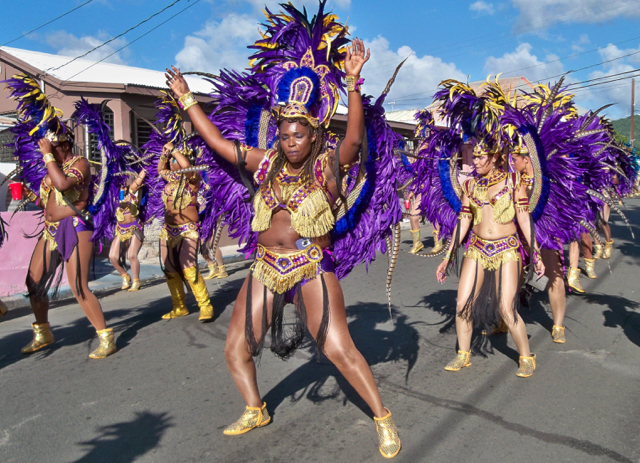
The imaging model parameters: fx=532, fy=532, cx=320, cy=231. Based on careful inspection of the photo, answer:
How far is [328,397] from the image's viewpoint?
403 cm

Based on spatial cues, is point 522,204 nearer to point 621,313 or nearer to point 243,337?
point 243,337

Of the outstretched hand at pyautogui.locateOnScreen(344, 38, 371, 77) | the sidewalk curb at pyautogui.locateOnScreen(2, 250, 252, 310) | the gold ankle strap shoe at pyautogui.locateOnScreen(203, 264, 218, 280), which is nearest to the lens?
the outstretched hand at pyautogui.locateOnScreen(344, 38, 371, 77)

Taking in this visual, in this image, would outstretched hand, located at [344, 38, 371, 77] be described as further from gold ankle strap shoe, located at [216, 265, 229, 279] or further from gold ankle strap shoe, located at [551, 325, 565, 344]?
gold ankle strap shoe, located at [216, 265, 229, 279]

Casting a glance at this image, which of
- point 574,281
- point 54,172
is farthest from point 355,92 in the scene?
point 574,281

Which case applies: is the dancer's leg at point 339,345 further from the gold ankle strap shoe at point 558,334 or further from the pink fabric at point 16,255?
the pink fabric at point 16,255

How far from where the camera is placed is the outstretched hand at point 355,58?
287 cm

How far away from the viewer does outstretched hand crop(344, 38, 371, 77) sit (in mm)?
2867

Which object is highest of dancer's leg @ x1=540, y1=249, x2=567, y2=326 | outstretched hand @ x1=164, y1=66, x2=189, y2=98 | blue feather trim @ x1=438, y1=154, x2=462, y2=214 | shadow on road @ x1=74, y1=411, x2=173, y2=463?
outstretched hand @ x1=164, y1=66, x2=189, y2=98

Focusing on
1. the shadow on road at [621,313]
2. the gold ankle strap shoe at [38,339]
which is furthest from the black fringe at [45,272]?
the shadow on road at [621,313]

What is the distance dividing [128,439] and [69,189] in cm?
259

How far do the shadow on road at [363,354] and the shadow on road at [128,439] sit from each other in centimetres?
80

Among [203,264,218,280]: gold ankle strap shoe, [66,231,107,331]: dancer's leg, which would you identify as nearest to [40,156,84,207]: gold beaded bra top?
[66,231,107,331]: dancer's leg

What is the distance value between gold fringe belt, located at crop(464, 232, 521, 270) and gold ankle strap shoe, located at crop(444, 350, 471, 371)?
0.78m

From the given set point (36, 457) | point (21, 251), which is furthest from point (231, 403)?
point (21, 251)
